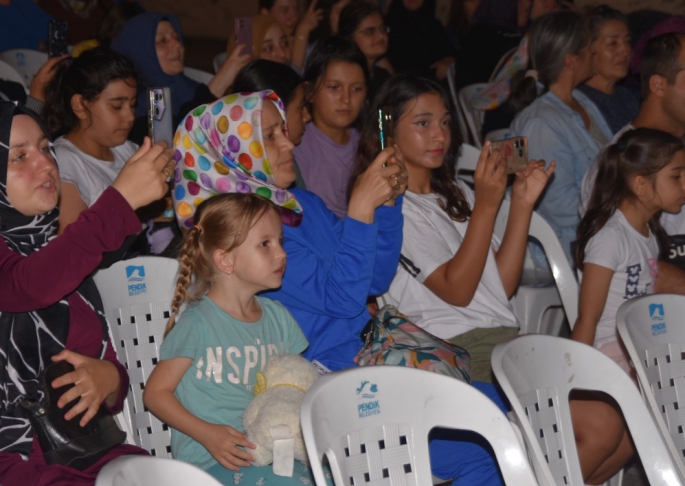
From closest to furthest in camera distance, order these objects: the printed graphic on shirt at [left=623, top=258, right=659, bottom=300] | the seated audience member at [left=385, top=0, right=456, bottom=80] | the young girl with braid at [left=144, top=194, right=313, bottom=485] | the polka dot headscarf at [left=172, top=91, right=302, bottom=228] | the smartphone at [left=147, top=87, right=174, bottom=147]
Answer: the young girl with braid at [left=144, top=194, right=313, bottom=485] < the smartphone at [left=147, top=87, right=174, bottom=147] < the polka dot headscarf at [left=172, top=91, right=302, bottom=228] < the printed graphic on shirt at [left=623, top=258, right=659, bottom=300] < the seated audience member at [left=385, top=0, right=456, bottom=80]

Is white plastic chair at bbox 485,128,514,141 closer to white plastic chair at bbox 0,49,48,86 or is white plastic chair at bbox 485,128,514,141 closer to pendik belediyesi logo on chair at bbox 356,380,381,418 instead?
white plastic chair at bbox 0,49,48,86

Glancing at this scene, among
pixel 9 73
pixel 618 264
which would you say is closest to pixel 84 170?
pixel 9 73

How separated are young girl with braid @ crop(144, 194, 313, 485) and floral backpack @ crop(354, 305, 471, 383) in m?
0.19

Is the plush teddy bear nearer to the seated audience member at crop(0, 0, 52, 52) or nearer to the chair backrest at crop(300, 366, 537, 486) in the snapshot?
the chair backrest at crop(300, 366, 537, 486)

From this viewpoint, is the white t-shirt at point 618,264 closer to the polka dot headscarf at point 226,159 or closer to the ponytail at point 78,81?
the polka dot headscarf at point 226,159

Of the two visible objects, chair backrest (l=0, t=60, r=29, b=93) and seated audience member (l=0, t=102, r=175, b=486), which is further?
chair backrest (l=0, t=60, r=29, b=93)

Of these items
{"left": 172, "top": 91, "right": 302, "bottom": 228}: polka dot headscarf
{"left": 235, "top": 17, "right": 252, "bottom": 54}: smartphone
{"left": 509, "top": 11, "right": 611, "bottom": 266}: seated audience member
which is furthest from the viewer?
{"left": 235, "top": 17, "right": 252, "bottom": 54}: smartphone

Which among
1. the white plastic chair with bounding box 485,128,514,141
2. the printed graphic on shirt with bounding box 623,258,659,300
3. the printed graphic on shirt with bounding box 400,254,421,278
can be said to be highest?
the white plastic chair with bounding box 485,128,514,141

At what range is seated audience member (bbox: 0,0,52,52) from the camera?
504 centimetres

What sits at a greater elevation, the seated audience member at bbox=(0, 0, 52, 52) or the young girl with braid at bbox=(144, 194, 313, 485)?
the seated audience member at bbox=(0, 0, 52, 52)

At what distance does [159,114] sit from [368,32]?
9.33ft

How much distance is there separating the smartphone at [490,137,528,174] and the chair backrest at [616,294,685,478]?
60 cm

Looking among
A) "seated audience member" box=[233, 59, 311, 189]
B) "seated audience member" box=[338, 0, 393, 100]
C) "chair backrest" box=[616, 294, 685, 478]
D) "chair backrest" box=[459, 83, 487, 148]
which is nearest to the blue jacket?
"seated audience member" box=[233, 59, 311, 189]

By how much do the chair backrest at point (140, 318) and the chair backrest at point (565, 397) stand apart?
38.7 inches
